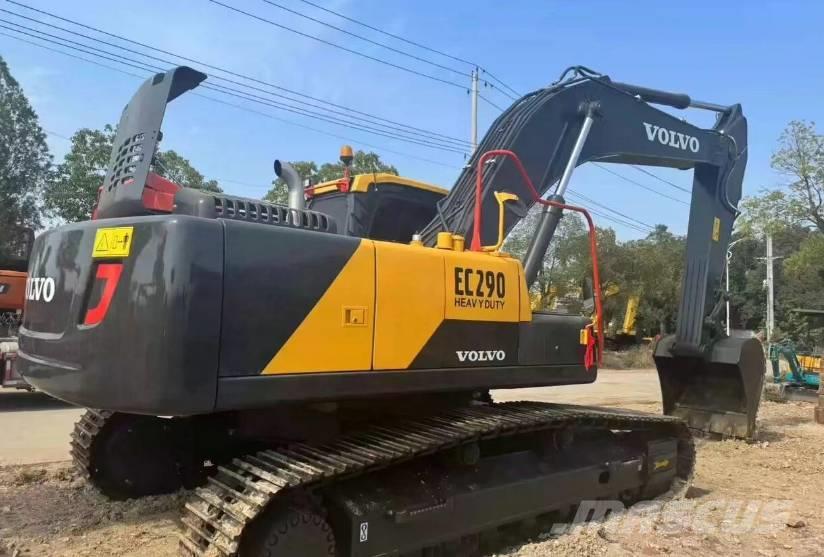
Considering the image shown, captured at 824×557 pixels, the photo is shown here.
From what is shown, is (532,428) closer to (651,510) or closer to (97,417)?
(651,510)

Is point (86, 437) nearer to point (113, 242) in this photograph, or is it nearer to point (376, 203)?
point (113, 242)

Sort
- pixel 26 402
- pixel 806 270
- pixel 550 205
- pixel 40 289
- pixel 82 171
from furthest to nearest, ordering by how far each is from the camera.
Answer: pixel 806 270, pixel 82 171, pixel 26 402, pixel 550 205, pixel 40 289

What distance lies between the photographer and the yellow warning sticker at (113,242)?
10.2 feet

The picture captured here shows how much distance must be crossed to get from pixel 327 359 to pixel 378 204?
2057 mm

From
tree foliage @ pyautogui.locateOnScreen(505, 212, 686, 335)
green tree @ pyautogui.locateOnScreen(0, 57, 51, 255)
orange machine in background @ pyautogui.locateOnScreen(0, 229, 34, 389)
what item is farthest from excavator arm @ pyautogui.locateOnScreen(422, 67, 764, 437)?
green tree @ pyautogui.locateOnScreen(0, 57, 51, 255)

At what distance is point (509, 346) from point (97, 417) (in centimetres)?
282

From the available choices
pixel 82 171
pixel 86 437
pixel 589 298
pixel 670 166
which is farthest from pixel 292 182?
pixel 82 171

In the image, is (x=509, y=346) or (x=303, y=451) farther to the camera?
(x=509, y=346)

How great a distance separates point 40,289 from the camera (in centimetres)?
354

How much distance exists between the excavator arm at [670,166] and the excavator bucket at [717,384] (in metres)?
0.01

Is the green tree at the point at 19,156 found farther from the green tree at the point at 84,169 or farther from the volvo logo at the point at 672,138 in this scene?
the volvo logo at the point at 672,138

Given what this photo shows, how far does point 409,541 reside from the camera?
142 inches

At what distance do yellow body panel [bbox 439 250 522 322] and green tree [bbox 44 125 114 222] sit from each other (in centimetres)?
2027

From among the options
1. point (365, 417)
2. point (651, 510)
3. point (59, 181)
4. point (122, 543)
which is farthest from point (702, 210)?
point (59, 181)
